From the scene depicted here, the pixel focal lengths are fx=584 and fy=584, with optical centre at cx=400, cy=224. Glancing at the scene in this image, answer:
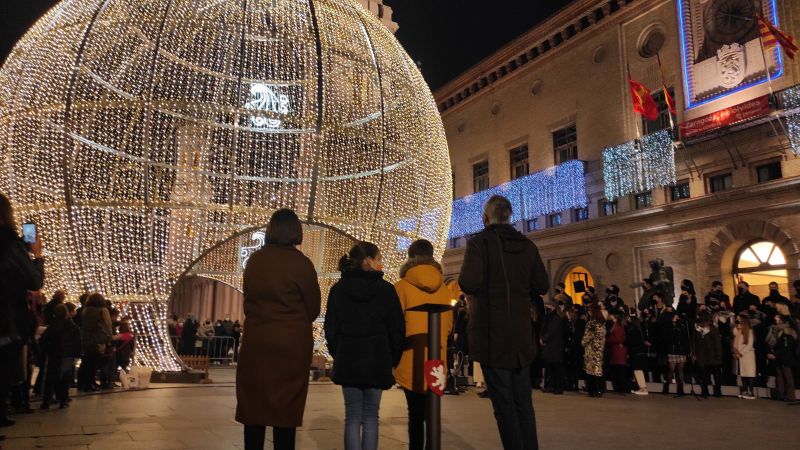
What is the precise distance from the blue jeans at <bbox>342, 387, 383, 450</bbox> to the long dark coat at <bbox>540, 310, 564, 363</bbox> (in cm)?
685

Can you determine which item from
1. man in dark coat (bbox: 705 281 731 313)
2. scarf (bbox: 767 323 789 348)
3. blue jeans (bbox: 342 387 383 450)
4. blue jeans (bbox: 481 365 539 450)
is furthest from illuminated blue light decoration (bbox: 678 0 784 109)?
blue jeans (bbox: 342 387 383 450)

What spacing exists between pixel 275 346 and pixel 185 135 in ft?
20.8

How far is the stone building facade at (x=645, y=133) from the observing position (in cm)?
1773

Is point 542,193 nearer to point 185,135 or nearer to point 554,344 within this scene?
point 554,344

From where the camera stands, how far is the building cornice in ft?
78.4

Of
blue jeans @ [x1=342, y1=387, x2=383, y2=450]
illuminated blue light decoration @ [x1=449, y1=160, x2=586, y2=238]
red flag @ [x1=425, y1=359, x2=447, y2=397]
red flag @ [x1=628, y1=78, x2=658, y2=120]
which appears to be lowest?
blue jeans @ [x1=342, y1=387, x2=383, y2=450]

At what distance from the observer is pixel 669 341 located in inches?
394

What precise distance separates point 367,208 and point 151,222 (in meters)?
2.97

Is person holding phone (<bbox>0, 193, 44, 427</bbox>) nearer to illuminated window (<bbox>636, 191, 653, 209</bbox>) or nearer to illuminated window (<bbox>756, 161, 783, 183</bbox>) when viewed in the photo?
illuminated window (<bbox>756, 161, 783, 183</bbox>)

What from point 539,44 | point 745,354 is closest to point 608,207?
point 539,44

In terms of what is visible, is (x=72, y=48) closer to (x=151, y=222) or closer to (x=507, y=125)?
(x=151, y=222)

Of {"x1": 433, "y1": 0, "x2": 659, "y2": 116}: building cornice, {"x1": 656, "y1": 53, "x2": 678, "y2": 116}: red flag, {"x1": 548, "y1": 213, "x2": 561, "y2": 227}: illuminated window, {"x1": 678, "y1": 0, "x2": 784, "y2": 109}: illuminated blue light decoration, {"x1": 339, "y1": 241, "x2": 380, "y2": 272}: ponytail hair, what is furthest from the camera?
{"x1": 548, "y1": 213, "x2": 561, "y2": 227}: illuminated window

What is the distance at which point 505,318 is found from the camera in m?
3.33

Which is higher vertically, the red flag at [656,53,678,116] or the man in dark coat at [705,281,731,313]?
the red flag at [656,53,678,116]
